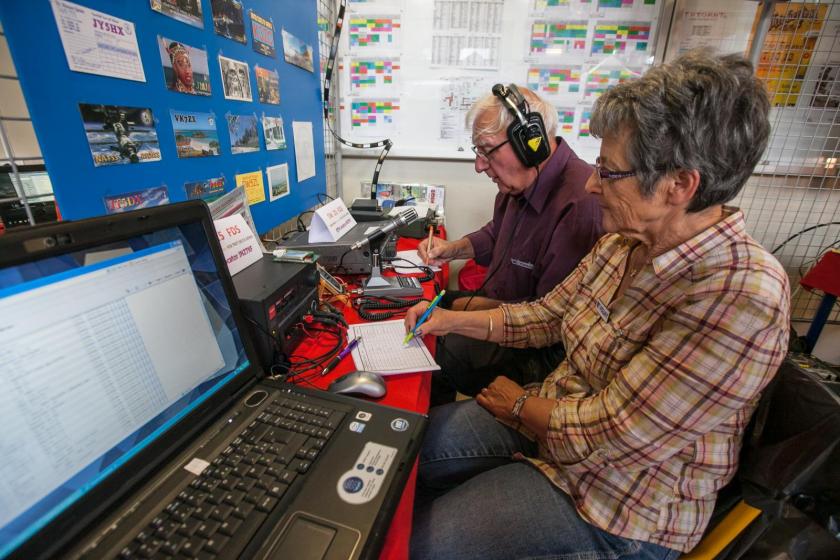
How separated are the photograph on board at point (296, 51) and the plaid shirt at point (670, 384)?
131 centimetres

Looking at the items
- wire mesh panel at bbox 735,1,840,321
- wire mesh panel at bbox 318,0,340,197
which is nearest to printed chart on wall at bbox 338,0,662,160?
wire mesh panel at bbox 318,0,340,197

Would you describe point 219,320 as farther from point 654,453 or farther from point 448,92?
point 448,92

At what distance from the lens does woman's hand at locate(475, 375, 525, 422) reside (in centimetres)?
90

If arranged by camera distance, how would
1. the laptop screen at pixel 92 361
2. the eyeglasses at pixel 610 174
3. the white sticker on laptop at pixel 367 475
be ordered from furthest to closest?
the eyeglasses at pixel 610 174
the white sticker on laptop at pixel 367 475
the laptop screen at pixel 92 361

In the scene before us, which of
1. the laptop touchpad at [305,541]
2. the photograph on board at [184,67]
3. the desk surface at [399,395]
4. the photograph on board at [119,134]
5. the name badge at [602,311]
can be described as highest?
the photograph on board at [184,67]

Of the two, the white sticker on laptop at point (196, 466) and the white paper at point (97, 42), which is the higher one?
the white paper at point (97, 42)

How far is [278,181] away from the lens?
1386 mm

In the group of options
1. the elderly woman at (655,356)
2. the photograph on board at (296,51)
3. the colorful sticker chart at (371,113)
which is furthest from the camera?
the colorful sticker chart at (371,113)

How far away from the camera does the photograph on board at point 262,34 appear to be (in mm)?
1147

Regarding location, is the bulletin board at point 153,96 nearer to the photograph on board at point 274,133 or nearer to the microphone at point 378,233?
the photograph on board at point 274,133

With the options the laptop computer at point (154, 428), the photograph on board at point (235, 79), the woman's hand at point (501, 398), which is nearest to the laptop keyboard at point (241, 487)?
the laptop computer at point (154, 428)

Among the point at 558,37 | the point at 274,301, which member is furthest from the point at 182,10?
the point at 558,37

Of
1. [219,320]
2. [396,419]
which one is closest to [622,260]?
[396,419]

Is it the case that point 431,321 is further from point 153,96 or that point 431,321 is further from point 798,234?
point 798,234
